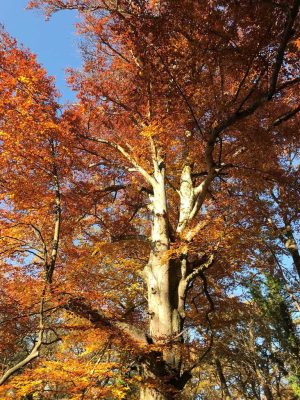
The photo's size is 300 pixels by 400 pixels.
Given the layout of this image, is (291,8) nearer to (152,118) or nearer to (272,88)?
(272,88)

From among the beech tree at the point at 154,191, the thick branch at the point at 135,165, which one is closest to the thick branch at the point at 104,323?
the beech tree at the point at 154,191

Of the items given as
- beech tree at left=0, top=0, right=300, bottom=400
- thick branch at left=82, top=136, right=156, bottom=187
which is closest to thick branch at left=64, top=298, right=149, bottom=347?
beech tree at left=0, top=0, right=300, bottom=400

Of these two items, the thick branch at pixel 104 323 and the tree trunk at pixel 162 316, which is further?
the thick branch at pixel 104 323

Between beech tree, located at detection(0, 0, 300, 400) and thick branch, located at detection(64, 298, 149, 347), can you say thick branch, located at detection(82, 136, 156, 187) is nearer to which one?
beech tree, located at detection(0, 0, 300, 400)

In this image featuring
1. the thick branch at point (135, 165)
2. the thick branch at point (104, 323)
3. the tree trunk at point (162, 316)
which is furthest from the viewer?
the thick branch at point (135, 165)

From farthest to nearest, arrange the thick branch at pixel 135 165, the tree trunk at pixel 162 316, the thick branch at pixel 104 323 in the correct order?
the thick branch at pixel 135 165 → the thick branch at pixel 104 323 → the tree trunk at pixel 162 316

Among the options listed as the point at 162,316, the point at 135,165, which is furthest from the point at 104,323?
the point at 135,165

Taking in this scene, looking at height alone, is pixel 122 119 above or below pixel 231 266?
above

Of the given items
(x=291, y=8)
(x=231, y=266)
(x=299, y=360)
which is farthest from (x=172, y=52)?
(x=299, y=360)

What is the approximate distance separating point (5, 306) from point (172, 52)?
590 cm

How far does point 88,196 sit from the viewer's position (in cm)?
871

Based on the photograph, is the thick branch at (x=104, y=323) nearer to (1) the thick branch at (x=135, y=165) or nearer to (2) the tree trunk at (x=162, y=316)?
(2) the tree trunk at (x=162, y=316)

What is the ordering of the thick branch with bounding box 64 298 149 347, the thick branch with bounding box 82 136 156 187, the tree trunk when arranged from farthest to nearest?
the thick branch with bounding box 82 136 156 187
the thick branch with bounding box 64 298 149 347
the tree trunk

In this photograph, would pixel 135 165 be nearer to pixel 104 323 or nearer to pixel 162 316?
pixel 162 316
